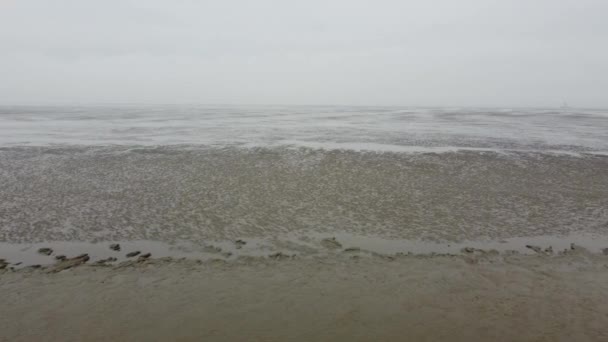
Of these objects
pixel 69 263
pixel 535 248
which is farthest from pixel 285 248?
pixel 535 248

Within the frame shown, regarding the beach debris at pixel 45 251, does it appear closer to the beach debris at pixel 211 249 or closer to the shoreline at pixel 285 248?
the shoreline at pixel 285 248

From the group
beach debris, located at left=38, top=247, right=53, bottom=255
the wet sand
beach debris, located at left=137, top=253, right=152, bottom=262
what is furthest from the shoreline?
the wet sand

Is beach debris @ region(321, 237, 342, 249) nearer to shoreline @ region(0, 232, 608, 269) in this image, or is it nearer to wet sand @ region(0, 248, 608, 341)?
shoreline @ region(0, 232, 608, 269)

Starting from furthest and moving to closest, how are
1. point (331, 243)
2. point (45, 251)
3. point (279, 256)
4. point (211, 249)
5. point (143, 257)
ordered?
point (331, 243), point (211, 249), point (45, 251), point (279, 256), point (143, 257)

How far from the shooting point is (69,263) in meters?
9.20

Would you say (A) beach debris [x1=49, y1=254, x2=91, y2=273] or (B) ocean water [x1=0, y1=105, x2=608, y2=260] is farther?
(B) ocean water [x1=0, y1=105, x2=608, y2=260]

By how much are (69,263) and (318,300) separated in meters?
6.78

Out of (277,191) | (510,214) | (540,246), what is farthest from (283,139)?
(540,246)

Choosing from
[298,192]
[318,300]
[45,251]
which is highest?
[298,192]

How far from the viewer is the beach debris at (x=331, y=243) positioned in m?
10.6

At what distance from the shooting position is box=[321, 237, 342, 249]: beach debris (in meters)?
10.6

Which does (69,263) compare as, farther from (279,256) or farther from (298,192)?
(298,192)

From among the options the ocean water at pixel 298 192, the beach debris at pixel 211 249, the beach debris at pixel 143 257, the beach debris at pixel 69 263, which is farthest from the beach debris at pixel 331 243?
the beach debris at pixel 69 263

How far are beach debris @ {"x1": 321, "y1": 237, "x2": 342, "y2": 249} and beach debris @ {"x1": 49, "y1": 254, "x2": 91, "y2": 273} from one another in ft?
22.0
